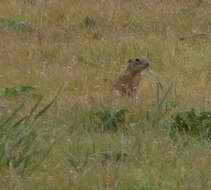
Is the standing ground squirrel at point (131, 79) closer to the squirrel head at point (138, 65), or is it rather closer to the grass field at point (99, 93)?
the squirrel head at point (138, 65)

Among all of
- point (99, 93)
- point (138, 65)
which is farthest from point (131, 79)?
point (99, 93)

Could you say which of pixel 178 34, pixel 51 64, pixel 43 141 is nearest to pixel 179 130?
pixel 43 141

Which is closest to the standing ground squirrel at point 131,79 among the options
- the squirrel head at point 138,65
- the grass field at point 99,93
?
the squirrel head at point 138,65

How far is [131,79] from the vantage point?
756 cm

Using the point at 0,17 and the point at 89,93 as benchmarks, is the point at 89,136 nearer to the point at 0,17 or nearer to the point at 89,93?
the point at 89,93

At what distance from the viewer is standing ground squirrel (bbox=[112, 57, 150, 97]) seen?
289 inches

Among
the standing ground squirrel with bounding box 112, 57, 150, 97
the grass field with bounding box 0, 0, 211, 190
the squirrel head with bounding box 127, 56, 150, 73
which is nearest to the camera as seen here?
the grass field with bounding box 0, 0, 211, 190

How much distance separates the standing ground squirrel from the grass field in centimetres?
14

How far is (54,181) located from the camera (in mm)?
3939

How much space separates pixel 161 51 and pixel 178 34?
5.17ft

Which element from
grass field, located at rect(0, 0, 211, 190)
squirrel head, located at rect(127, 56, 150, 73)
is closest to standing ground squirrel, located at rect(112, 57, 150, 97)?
squirrel head, located at rect(127, 56, 150, 73)

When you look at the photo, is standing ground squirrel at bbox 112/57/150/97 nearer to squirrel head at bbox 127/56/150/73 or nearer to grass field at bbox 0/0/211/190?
squirrel head at bbox 127/56/150/73

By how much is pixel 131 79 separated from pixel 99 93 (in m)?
0.42

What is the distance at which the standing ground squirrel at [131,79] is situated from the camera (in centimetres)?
734
